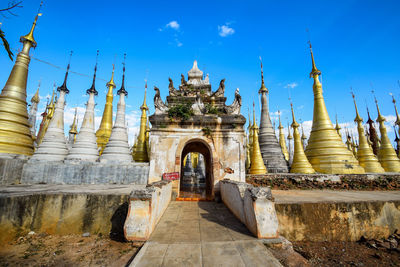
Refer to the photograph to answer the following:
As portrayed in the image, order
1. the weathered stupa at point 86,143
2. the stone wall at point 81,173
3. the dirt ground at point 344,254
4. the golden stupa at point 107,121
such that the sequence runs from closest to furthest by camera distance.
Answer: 1. the dirt ground at point 344,254
2. the stone wall at point 81,173
3. the weathered stupa at point 86,143
4. the golden stupa at point 107,121

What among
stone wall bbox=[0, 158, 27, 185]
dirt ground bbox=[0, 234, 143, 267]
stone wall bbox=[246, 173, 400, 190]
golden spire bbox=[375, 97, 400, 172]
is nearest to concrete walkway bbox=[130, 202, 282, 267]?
dirt ground bbox=[0, 234, 143, 267]

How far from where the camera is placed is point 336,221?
4.95 meters

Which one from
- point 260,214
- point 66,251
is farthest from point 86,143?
point 260,214

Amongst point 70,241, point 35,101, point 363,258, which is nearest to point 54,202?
point 70,241

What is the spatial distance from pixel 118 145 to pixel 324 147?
45.2 feet

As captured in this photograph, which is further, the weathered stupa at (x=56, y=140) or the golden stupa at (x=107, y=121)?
the golden stupa at (x=107, y=121)

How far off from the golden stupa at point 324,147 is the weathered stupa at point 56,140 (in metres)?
16.9

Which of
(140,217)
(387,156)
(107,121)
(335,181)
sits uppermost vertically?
(107,121)

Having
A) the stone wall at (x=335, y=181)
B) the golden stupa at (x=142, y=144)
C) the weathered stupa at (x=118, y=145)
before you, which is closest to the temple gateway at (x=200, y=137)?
the stone wall at (x=335, y=181)

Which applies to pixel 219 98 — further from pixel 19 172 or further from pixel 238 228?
pixel 19 172

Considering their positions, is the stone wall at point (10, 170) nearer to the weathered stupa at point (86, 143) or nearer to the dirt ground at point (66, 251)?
the weathered stupa at point (86, 143)

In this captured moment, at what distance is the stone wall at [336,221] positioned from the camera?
4.84 meters

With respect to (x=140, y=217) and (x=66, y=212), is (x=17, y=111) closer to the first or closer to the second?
(x=66, y=212)

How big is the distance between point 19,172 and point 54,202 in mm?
6613
